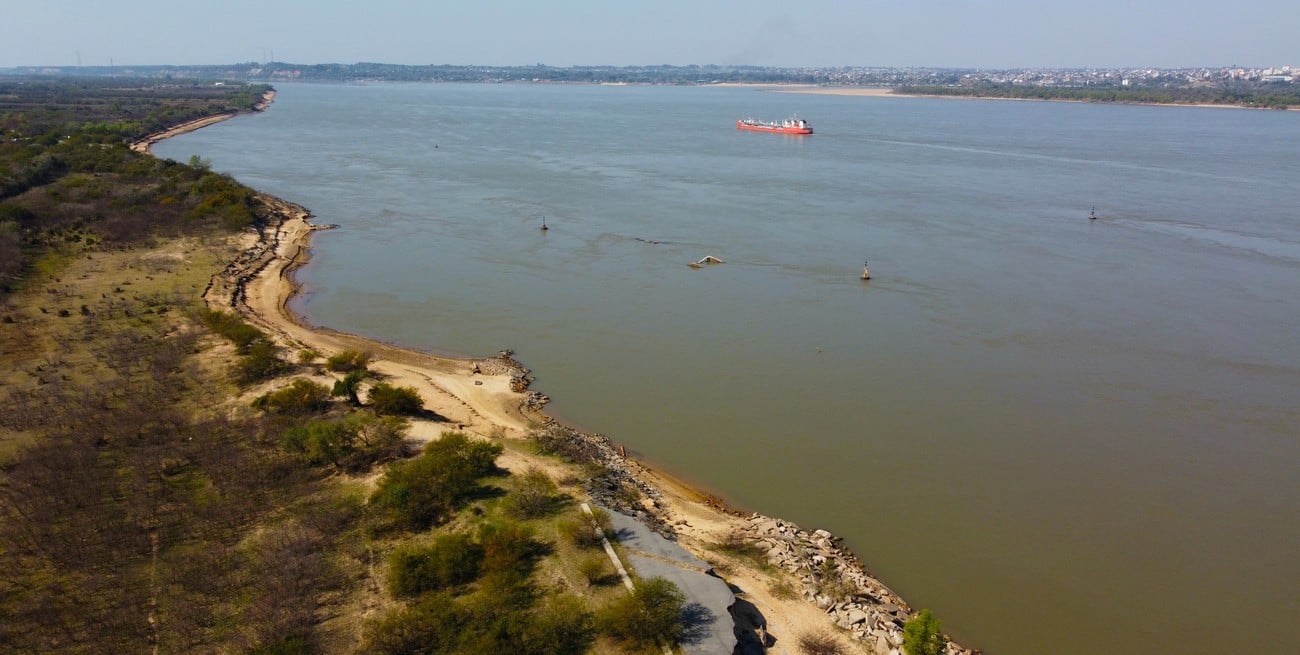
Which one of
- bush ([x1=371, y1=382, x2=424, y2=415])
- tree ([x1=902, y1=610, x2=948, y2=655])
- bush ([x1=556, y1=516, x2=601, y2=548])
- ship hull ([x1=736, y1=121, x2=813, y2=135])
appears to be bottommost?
tree ([x1=902, y1=610, x2=948, y2=655])

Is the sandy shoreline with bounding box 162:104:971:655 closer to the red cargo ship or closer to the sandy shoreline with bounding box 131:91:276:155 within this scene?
the sandy shoreline with bounding box 131:91:276:155

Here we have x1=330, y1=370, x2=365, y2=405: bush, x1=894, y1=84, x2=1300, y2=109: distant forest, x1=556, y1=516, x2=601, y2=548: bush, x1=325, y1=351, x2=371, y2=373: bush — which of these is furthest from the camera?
x1=894, y1=84, x2=1300, y2=109: distant forest

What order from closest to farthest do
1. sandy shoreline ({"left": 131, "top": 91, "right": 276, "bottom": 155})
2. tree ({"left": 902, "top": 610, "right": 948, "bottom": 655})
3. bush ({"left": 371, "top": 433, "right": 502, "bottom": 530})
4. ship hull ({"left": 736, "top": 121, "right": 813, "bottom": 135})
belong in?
tree ({"left": 902, "top": 610, "right": 948, "bottom": 655}) → bush ({"left": 371, "top": 433, "right": 502, "bottom": 530}) → sandy shoreline ({"left": 131, "top": 91, "right": 276, "bottom": 155}) → ship hull ({"left": 736, "top": 121, "right": 813, "bottom": 135})

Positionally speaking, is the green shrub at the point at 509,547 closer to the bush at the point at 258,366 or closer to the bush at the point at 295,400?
the bush at the point at 295,400

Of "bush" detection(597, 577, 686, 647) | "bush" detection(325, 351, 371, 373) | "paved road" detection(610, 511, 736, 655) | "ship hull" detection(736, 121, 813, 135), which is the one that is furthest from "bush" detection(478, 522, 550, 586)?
Answer: "ship hull" detection(736, 121, 813, 135)

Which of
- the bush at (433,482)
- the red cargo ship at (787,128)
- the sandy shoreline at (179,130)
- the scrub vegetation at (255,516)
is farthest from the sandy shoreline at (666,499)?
the red cargo ship at (787,128)

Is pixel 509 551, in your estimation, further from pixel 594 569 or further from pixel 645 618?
pixel 645 618

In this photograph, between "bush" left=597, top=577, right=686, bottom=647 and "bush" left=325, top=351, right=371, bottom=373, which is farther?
"bush" left=325, top=351, right=371, bottom=373
